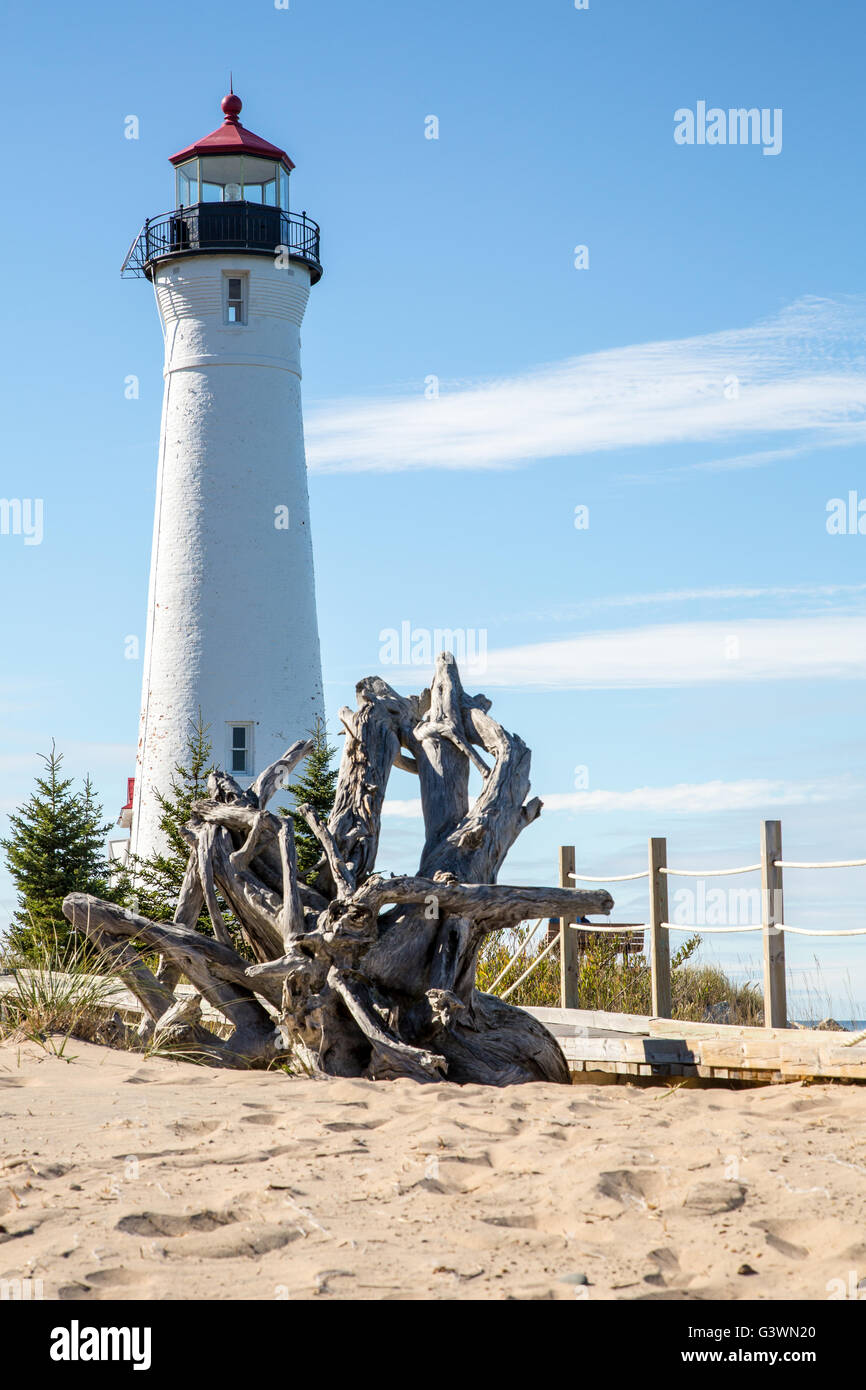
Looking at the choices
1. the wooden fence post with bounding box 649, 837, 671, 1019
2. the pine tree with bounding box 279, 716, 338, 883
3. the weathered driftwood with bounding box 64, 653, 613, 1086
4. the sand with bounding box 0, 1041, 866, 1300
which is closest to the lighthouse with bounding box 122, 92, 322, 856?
the pine tree with bounding box 279, 716, 338, 883

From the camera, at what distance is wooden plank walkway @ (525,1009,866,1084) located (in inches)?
282

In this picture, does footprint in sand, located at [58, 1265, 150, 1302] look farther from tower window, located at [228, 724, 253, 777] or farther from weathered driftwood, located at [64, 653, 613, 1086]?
tower window, located at [228, 724, 253, 777]

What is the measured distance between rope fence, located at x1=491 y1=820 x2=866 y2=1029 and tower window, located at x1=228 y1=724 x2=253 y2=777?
27.1ft

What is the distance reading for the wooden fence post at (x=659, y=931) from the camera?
10.9m

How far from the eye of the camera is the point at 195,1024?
8.01 meters

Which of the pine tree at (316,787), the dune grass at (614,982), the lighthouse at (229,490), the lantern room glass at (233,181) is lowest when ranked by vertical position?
the dune grass at (614,982)

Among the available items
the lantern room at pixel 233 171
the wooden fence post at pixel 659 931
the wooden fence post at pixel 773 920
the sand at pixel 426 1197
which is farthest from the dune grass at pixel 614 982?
the lantern room at pixel 233 171

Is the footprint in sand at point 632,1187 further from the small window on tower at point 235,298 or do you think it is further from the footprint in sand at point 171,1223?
the small window on tower at point 235,298

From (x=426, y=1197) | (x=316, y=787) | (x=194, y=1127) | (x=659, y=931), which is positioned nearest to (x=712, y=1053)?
(x=659, y=931)

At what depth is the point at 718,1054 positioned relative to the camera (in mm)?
7602

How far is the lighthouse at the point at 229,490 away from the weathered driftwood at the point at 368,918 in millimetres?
11689

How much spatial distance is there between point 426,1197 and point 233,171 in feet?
70.2

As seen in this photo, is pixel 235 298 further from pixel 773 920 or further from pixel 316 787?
pixel 773 920
